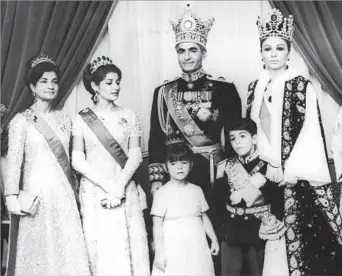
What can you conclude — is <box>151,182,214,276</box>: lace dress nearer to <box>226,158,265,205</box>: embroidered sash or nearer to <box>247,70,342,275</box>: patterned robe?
<box>226,158,265,205</box>: embroidered sash

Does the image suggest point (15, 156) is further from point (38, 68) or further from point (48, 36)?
point (48, 36)

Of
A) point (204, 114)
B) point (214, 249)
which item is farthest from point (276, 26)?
point (214, 249)

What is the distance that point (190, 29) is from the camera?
272 centimetres

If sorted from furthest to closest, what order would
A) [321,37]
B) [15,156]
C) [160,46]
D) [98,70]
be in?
[160,46], [321,37], [98,70], [15,156]

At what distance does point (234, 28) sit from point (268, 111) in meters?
0.46

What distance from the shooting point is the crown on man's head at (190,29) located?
8.90 feet

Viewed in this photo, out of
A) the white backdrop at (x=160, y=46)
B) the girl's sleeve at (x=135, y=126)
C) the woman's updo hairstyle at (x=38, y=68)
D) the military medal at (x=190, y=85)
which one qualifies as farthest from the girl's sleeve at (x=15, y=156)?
the military medal at (x=190, y=85)

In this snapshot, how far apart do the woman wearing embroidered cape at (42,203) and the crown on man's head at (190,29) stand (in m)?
0.66

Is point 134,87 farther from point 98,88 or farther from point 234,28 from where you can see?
point 234,28

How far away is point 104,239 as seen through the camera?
2.60 m

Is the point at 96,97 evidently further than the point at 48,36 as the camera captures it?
No

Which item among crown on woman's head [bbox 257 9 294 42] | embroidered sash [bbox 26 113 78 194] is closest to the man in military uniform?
crown on woman's head [bbox 257 9 294 42]

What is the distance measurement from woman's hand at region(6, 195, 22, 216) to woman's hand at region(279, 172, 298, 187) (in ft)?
3.62

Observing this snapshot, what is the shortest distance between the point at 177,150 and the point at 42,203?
0.61 meters
